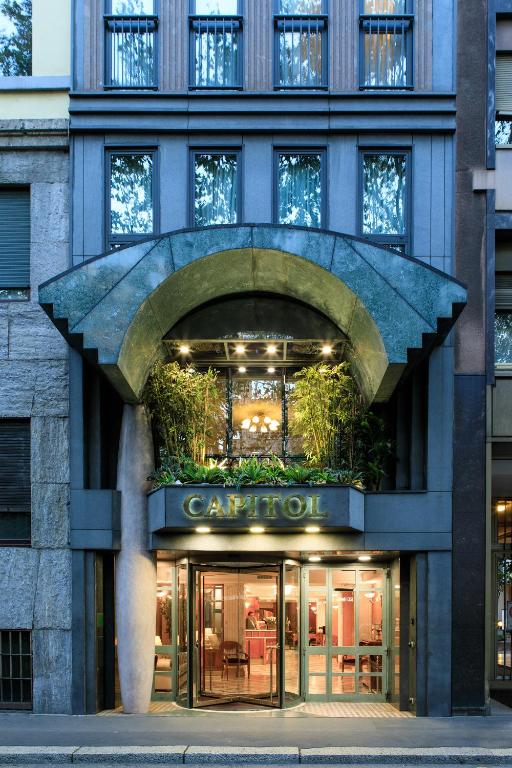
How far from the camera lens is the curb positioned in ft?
38.4

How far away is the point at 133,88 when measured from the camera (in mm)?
15156

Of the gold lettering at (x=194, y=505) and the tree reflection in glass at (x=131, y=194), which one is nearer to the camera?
the gold lettering at (x=194, y=505)

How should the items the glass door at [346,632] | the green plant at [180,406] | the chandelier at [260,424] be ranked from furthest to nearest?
the chandelier at [260,424]
the glass door at [346,632]
the green plant at [180,406]

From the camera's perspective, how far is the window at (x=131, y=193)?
49.6ft

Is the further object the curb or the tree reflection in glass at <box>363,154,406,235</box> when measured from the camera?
the tree reflection in glass at <box>363,154,406,235</box>

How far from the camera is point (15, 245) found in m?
15.3

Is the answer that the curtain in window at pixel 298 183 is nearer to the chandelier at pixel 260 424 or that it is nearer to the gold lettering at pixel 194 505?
the chandelier at pixel 260 424

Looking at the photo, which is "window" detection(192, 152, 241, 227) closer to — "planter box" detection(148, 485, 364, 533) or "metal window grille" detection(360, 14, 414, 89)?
"metal window grille" detection(360, 14, 414, 89)

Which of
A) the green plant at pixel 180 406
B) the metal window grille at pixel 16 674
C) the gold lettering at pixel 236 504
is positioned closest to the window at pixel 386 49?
the green plant at pixel 180 406

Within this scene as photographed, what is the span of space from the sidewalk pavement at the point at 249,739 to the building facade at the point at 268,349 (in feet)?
2.64

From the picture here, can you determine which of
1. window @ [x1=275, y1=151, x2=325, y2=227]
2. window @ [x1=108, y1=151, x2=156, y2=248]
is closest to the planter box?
window @ [x1=108, y1=151, x2=156, y2=248]

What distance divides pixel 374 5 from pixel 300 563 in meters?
10.9

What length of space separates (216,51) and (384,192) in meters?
4.20

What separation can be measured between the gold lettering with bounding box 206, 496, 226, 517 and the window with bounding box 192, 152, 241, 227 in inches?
208
